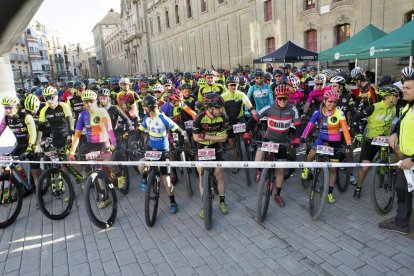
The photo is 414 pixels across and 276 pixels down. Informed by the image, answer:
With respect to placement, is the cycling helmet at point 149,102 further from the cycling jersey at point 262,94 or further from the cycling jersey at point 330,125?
the cycling jersey at point 262,94

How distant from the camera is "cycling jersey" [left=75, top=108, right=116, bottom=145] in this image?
5.62 meters

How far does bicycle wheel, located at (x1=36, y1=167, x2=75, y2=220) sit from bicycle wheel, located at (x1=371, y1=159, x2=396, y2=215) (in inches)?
200

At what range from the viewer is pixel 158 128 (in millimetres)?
5352

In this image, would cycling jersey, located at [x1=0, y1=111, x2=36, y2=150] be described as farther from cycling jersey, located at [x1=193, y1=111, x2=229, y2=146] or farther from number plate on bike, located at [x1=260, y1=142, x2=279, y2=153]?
number plate on bike, located at [x1=260, y1=142, x2=279, y2=153]

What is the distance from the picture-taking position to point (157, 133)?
5.39 meters

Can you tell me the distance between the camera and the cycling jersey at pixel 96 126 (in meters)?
5.62

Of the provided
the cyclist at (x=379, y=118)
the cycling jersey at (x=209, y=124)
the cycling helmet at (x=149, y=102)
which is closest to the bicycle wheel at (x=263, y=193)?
the cycling jersey at (x=209, y=124)

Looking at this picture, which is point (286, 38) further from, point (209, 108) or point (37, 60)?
point (37, 60)

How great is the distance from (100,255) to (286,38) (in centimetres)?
2312

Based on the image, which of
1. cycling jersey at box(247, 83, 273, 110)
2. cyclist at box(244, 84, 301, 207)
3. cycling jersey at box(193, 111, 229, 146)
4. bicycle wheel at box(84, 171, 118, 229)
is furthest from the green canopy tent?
bicycle wheel at box(84, 171, 118, 229)

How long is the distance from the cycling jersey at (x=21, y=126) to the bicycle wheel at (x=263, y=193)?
429 cm

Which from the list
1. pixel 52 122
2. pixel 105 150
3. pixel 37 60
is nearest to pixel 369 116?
Result: pixel 105 150

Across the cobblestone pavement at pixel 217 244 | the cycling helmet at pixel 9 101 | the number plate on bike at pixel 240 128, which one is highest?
the cycling helmet at pixel 9 101

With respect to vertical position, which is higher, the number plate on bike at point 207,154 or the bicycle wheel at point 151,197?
the number plate on bike at point 207,154
